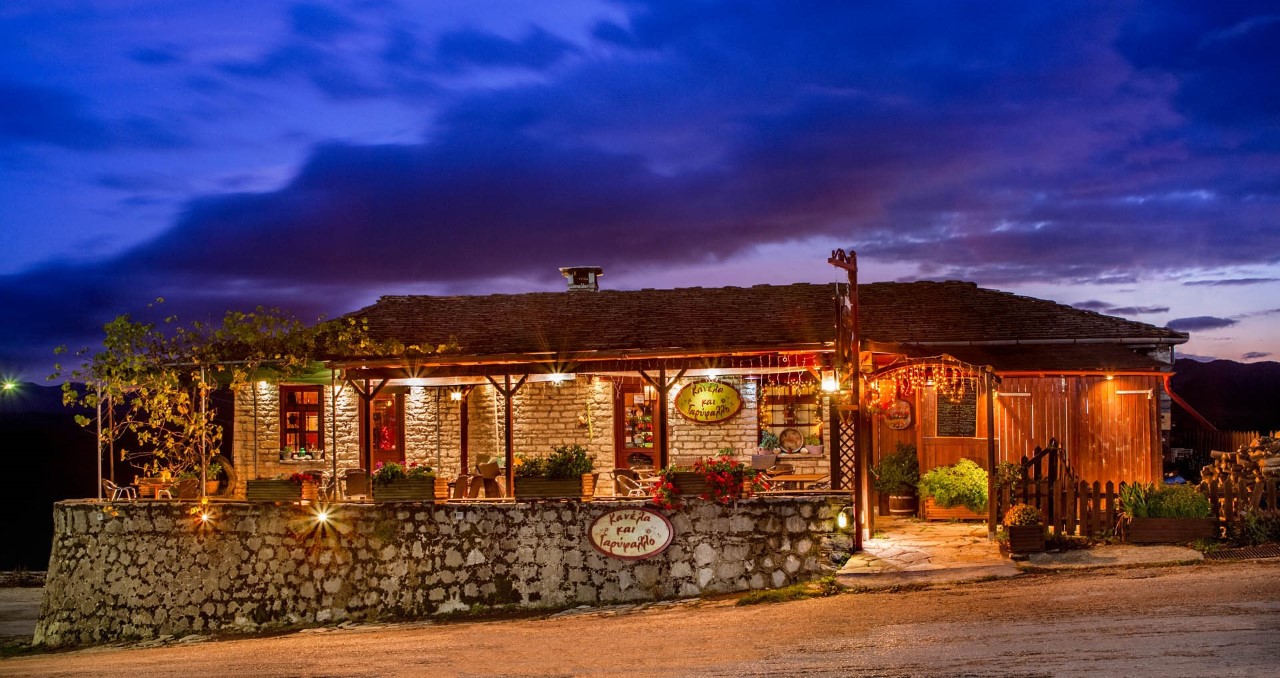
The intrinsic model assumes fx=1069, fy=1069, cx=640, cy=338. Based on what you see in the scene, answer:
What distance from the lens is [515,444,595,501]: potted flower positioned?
13648mm

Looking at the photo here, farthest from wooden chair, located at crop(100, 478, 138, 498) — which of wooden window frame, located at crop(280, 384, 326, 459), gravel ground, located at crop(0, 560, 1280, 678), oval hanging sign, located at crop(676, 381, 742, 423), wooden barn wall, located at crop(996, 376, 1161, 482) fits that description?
wooden barn wall, located at crop(996, 376, 1161, 482)

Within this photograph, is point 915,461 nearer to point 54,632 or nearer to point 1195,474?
point 1195,474

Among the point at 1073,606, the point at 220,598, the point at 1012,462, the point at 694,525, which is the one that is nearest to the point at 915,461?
the point at 1012,462

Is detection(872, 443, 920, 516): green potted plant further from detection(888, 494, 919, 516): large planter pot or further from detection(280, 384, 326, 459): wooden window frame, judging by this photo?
detection(280, 384, 326, 459): wooden window frame

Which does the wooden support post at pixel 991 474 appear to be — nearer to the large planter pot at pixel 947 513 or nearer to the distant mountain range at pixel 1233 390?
the large planter pot at pixel 947 513

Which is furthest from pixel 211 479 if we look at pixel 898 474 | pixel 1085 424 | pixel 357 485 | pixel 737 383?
pixel 1085 424

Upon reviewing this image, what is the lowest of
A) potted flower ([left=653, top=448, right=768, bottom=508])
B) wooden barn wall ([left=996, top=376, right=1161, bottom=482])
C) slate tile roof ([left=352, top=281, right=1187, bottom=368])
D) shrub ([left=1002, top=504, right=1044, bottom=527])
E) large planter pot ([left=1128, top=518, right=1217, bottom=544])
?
large planter pot ([left=1128, top=518, right=1217, bottom=544])

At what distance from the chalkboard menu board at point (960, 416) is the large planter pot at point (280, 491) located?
9.36 meters

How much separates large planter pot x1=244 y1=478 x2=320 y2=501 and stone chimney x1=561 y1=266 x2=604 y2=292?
29.6ft

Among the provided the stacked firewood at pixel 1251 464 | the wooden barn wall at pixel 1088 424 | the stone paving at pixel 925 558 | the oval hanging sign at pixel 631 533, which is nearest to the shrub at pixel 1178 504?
the stacked firewood at pixel 1251 464

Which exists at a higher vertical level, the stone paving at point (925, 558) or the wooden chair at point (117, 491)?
the wooden chair at point (117, 491)

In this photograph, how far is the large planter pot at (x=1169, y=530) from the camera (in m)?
12.5

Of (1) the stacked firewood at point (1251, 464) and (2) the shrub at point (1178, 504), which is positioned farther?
(1) the stacked firewood at point (1251, 464)

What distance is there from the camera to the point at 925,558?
1252 centimetres
